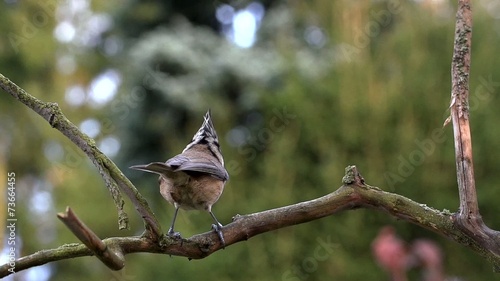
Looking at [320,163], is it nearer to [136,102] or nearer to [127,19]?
[136,102]

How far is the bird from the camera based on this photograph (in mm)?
2414

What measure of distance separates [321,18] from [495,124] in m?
2.75
